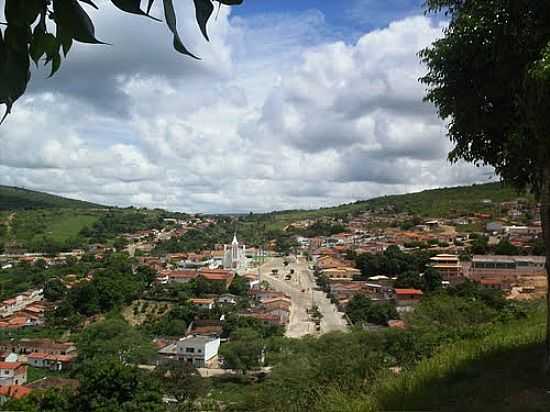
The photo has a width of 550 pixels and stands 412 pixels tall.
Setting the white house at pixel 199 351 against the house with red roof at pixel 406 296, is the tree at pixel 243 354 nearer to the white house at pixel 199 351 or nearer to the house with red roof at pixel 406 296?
the white house at pixel 199 351

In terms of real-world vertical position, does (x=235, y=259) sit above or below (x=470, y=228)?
below

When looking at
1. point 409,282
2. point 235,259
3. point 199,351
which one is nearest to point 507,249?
point 409,282

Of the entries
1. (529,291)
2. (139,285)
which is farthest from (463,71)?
(139,285)

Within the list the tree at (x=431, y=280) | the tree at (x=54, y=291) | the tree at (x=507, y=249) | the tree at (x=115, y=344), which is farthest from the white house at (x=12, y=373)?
the tree at (x=507, y=249)

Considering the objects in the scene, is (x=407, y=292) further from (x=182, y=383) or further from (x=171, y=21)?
(x=171, y=21)

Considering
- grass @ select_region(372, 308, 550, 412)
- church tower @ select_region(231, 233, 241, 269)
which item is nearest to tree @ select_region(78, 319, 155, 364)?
grass @ select_region(372, 308, 550, 412)

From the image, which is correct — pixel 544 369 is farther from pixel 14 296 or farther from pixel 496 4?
pixel 14 296
